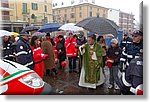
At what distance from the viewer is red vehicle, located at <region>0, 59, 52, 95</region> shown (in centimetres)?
228

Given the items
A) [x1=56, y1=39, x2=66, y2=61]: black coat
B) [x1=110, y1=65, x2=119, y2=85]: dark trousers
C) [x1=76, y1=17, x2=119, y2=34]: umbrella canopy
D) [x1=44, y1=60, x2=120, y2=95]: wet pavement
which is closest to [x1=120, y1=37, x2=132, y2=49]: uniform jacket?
[x1=76, y1=17, x2=119, y2=34]: umbrella canopy

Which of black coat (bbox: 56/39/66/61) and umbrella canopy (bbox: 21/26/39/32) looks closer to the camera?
umbrella canopy (bbox: 21/26/39/32)

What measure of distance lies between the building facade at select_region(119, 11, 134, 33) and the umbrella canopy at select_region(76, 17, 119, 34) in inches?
2.6

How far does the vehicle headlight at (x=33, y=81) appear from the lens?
2.29 m

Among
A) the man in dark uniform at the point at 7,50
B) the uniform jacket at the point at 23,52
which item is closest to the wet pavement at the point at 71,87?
the uniform jacket at the point at 23,52

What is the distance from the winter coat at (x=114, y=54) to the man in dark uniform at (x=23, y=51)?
0.89m

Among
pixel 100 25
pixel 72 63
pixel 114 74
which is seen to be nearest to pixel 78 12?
pixel 100 25

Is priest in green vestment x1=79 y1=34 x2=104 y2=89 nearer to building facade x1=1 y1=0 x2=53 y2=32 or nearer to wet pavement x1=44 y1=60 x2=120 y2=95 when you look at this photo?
wet pavement x1=44 y1=60 x2=120 y2=95

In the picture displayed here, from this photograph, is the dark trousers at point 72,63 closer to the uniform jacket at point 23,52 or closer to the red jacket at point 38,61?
the red jacket at point 38,61

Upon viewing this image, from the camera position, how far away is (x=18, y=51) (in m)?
2.41

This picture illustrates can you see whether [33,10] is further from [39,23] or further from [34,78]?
[34,78]

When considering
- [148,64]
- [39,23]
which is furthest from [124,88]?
[39,23]

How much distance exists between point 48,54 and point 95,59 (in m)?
0.68

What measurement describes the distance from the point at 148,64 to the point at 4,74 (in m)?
1.43
